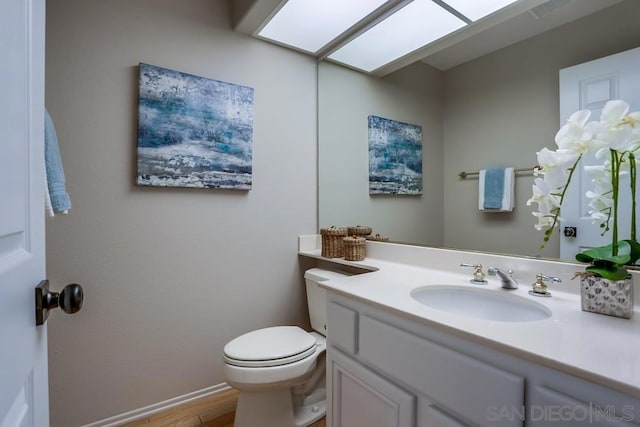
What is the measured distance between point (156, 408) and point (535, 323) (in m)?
1.73

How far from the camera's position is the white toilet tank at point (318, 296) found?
1659mm

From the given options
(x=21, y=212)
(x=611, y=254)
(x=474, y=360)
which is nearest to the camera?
(x=21, y=212)

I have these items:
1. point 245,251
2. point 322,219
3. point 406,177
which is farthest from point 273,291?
point 406,177

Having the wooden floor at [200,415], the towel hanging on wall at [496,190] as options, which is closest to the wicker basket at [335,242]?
the towel hanging on wall at [496,190]

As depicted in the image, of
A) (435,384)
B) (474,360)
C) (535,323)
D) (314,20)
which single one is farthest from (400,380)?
(314,20)

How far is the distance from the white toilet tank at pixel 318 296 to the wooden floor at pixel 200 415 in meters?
0.47

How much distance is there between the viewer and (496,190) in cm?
121

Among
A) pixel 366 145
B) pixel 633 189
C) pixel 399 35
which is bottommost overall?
pixel 633 189

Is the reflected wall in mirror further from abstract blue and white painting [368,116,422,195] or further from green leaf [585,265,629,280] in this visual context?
green leaf [585,265,629,280]

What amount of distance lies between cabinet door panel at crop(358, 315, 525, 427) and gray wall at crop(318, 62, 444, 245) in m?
0.68

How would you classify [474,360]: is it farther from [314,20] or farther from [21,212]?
[314,20]

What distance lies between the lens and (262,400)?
52.3 inches

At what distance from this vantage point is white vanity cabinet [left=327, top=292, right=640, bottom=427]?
21.9 inches

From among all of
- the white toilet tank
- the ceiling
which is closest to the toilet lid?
the white toilet tank
